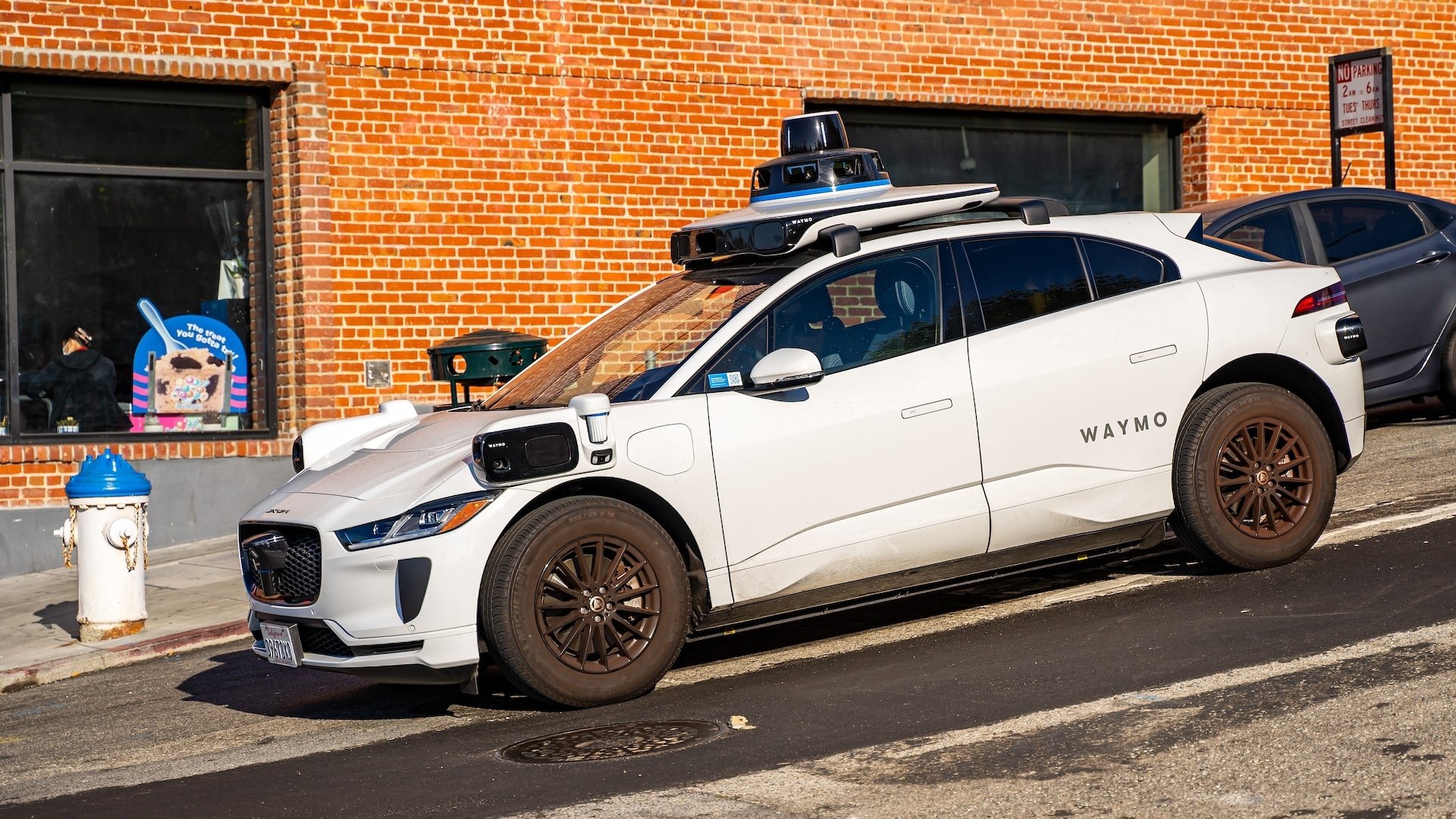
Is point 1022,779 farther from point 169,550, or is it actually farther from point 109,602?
point 169,550

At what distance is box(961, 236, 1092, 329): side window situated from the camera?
7.04 metres

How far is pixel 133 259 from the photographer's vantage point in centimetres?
1249

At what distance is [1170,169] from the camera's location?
53.4 feet

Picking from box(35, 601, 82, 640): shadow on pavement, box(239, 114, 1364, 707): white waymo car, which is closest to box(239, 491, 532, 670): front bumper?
box(239, 114, 1364, 707): white waymo car

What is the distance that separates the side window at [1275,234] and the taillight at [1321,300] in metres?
3.04

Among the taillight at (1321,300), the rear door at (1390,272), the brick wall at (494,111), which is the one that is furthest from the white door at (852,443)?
the brick wall at (494,111)

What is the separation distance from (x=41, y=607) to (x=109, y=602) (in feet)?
5.47

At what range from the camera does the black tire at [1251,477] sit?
727 centimetres

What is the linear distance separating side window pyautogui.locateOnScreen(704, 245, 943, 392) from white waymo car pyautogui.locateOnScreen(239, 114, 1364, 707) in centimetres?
1

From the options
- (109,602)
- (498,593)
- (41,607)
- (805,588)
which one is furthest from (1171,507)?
(41,607)

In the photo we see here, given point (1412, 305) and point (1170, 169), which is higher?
point (1170, 169)

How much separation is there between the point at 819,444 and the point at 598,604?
1.08 meters

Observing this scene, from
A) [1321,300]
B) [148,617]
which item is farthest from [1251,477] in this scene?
[148,617]

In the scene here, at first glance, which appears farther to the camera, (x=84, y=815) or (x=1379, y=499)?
(x=1379, y=499)
